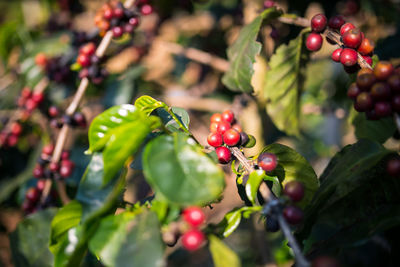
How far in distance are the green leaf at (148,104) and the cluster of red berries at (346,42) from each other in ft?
1.41

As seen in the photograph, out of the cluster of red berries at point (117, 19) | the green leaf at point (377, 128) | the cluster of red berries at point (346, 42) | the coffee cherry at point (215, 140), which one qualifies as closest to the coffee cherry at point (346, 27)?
the cluster of red berries at point (346, 42)

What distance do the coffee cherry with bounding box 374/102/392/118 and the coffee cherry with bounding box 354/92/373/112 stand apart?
15 mm

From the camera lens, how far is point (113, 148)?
491 millimetres

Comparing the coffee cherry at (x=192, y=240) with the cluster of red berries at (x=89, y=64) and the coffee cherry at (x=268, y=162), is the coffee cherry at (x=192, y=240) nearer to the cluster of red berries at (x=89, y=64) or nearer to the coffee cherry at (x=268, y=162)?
the coffee cherry at (x=268, y=162)

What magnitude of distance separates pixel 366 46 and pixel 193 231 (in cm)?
58

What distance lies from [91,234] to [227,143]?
1.08 ft

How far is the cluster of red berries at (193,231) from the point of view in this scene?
1.48 feet

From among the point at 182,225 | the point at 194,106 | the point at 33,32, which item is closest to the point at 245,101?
the point at 194,106

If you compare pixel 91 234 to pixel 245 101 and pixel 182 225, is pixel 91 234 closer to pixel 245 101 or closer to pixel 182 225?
pixel 182 225

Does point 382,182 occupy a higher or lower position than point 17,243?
higher

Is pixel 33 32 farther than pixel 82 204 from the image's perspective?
Yes

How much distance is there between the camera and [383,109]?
564 millimetres

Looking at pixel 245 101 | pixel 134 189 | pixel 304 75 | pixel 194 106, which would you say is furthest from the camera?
pixel 134 189

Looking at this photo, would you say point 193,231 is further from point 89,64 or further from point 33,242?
point 89,64
